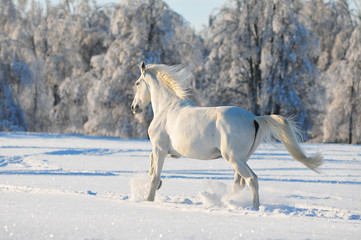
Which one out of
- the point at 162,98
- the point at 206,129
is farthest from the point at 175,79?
the point at 206,129

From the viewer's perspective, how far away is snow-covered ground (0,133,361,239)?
3.79 m

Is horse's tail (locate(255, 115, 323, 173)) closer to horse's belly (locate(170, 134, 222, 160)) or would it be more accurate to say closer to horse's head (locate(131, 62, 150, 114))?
horse's belly (locate(170, 134, 222, 160))

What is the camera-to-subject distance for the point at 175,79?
6.64 meters

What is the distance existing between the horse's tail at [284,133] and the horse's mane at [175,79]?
4.67 ft

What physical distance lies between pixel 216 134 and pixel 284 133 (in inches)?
33.4

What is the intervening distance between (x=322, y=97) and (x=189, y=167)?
50.5 feet

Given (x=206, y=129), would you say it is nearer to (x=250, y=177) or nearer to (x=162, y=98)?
(x=250, y=177)

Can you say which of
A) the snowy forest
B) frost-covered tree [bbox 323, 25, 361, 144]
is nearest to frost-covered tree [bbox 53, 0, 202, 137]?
the snowy forest

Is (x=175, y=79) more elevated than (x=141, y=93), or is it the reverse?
(x=175, y=79)

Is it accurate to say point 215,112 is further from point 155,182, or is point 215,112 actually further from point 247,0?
point 247,0

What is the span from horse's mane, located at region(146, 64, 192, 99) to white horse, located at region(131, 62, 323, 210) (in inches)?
0.8

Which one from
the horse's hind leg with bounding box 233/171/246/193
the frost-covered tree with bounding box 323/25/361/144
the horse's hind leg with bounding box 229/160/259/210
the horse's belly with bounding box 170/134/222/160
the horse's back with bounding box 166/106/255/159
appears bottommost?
the frost-covered tree with bounding box 323/25/361/144

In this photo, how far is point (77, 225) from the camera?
12.9 feet

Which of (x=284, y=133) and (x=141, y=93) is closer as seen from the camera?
(x=284, y=133)
